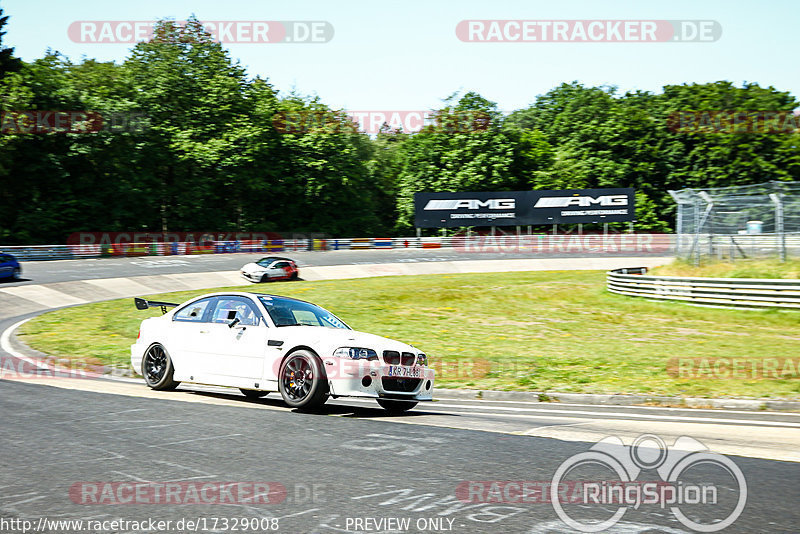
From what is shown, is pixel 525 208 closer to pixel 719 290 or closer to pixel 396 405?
pixel 719 290

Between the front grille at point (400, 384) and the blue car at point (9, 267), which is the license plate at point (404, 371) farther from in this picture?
the blue car at point (9, 267)

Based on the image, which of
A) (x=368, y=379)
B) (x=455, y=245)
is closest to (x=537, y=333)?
(x=368, y=379)

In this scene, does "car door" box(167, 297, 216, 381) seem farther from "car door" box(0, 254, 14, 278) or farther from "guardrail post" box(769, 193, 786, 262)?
"car door" box(0, 254, 14, 278)

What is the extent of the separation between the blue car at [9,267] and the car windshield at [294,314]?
83.6 ft

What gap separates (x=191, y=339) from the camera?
34.4ft

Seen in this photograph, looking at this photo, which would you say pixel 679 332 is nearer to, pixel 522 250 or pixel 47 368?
pixel 47 368

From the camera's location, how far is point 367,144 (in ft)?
259

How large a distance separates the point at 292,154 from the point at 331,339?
199 feet

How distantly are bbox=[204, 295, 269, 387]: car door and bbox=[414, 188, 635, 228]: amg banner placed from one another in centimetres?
4809

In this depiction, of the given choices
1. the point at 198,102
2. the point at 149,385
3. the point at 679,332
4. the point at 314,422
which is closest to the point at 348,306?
the point at 679,332

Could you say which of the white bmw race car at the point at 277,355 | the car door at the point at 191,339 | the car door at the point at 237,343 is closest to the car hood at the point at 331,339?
the white bmw race car at the point at 277,355

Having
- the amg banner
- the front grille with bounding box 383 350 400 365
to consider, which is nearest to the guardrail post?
the front grille with bounding box 383 350 400 365

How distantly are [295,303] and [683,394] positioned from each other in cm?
582

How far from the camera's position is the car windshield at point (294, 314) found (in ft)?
32.9
